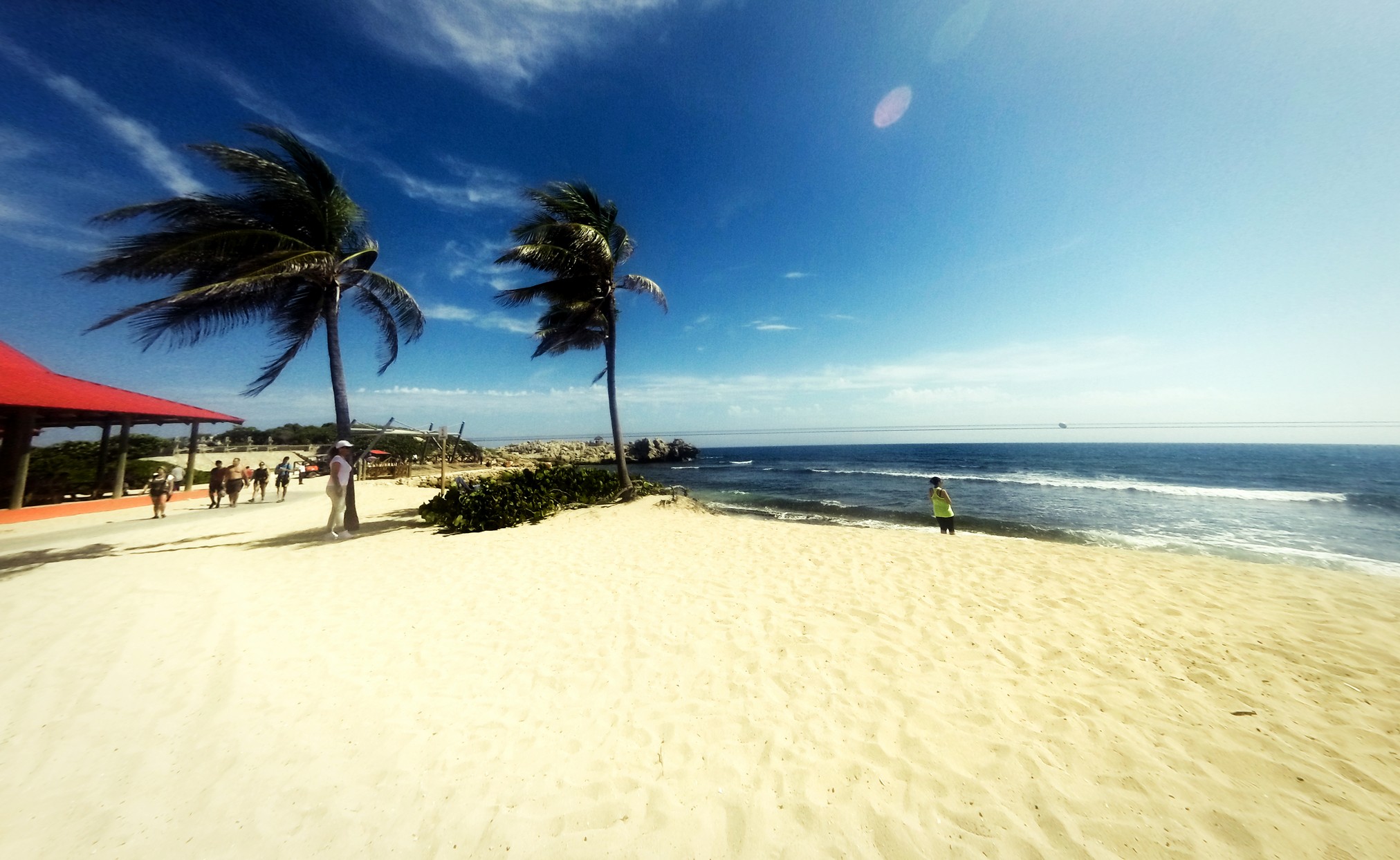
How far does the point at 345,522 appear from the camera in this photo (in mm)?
9156

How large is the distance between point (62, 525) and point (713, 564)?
50.1 ft

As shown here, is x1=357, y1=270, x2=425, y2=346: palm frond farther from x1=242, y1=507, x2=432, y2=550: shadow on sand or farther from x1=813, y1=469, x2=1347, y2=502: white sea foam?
x1=813, y1=469, x2=1347, y2=502: white sea foam

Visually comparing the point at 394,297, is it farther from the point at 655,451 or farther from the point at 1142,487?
the point at 655,451

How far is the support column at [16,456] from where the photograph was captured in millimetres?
10609

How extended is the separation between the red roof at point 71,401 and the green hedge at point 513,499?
855cm

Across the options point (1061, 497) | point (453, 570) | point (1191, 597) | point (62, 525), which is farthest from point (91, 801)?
point (1061, 497)

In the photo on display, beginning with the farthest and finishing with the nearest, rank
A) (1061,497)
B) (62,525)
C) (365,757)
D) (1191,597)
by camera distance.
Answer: (1061,497)
(62,525)
(1191,597)
(365,757)

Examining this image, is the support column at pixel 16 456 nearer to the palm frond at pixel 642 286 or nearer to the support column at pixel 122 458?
the support column at pixel 122 458

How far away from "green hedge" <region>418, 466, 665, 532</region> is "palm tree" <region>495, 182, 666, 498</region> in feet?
4.45

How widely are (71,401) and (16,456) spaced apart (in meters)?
2.27

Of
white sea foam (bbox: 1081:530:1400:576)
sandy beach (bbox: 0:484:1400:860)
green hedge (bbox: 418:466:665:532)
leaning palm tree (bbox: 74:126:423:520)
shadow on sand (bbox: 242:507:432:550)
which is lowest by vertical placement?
white sea foam (bbox: 1081:530:1400:576)

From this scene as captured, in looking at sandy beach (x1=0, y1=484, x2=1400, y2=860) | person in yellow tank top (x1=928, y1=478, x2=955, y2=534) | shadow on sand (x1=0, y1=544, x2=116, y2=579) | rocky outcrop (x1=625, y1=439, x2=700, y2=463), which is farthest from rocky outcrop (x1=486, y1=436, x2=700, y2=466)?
sandy beach (x1=0, y1=484, x2=1400, y2=860)

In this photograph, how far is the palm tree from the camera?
1198 centimetres

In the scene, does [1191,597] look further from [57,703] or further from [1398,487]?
[1398,487]
